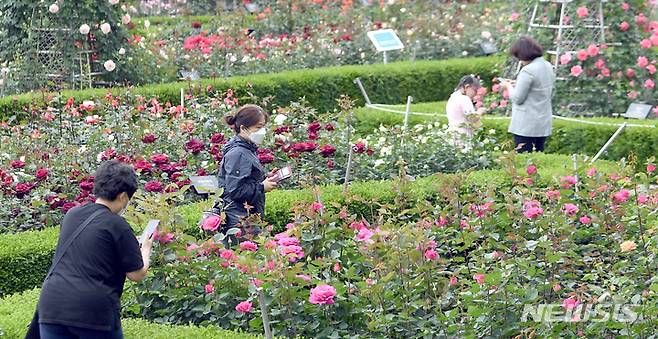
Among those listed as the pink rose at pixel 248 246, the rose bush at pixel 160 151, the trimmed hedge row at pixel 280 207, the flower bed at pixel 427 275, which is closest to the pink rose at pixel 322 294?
the flower bed at pixel 427 275

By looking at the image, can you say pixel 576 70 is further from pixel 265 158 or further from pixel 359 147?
pixel 265 158

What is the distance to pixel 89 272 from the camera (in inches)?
165

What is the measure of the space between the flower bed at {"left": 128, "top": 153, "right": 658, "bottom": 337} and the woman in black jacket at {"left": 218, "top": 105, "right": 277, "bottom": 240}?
72 cm

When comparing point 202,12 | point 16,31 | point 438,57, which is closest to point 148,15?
point 202,12

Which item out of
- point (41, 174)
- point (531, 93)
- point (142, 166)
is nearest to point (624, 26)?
point (531, 93)

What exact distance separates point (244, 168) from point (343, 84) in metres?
7.07

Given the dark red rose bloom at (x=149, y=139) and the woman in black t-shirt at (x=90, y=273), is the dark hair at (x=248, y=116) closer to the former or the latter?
the dark red rose bloom at (x=149, y=139)

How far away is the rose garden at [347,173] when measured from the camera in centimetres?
479

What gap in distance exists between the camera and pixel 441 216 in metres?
5.70

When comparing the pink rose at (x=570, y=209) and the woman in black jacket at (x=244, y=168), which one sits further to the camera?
the woman in black jacket at (x=244, y=168)

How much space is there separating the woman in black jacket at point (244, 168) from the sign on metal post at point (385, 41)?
7752 millimetres

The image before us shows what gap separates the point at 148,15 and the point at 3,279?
16.1 meters

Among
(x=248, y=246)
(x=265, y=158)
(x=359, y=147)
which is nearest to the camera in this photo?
(x=248, y=246)

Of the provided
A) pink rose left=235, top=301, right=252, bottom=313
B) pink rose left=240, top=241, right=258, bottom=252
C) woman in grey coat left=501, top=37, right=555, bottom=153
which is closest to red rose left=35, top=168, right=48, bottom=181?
pink rose left=240, top=241, right=258, bottom=252
